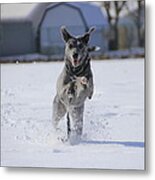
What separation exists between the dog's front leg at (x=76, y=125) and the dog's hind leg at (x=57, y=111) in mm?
41

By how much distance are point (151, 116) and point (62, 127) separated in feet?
1.19

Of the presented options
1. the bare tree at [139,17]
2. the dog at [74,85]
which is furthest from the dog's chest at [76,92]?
the bare tree at [139,17]

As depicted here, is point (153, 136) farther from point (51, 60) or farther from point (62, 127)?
point (51, 60)

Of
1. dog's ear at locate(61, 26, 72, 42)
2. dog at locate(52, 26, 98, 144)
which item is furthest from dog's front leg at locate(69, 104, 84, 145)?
dog's ear at locate(61, 26, 72, 42)

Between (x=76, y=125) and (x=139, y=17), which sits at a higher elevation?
(x=139, y=17)

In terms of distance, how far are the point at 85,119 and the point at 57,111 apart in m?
0.12

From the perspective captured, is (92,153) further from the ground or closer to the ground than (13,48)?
closer to the ground

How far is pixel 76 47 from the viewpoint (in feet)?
7.02

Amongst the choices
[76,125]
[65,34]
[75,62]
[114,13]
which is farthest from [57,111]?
[114,13]

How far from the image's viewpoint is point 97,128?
2143 mm

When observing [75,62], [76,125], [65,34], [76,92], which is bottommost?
[76,125]

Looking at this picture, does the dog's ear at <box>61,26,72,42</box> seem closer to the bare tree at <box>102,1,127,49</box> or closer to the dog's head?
the dog's head

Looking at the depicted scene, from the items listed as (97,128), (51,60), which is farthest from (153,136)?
(51,60)

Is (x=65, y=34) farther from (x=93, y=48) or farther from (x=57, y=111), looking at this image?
(x=57, y=111)
